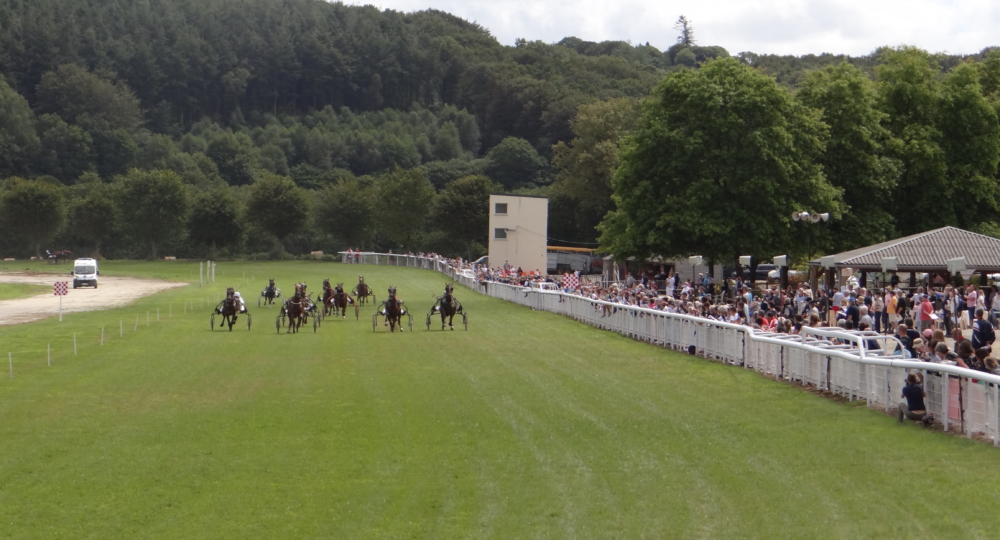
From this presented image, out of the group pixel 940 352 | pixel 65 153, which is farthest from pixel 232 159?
pixel 940 352

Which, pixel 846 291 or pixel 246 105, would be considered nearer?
pixel 846 291

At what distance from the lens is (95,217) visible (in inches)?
3676

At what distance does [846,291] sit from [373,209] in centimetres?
6583

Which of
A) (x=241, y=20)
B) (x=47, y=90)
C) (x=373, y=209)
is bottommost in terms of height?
(x=373, y=209)

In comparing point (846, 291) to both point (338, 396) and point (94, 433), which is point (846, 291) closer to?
point (338, 396)

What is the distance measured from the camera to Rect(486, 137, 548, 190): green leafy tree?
4781 inches

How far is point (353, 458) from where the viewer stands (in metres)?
11.7

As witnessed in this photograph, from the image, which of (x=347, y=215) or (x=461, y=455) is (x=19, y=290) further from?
(x=461, y=455)

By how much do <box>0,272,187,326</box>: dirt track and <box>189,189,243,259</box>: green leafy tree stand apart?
71.1 ft

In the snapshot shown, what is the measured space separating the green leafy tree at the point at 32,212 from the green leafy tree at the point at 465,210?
111 feet

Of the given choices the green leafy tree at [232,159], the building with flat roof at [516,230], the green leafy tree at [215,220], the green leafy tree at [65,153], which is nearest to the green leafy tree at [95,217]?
the green leafy tree at [215,220]

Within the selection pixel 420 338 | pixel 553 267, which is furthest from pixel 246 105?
pixel 420 338

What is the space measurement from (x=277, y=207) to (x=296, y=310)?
63.9 m

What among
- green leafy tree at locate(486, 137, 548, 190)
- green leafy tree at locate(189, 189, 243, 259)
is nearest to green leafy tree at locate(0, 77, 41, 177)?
green leafy tree at locate(189, 189, 243, 259)
